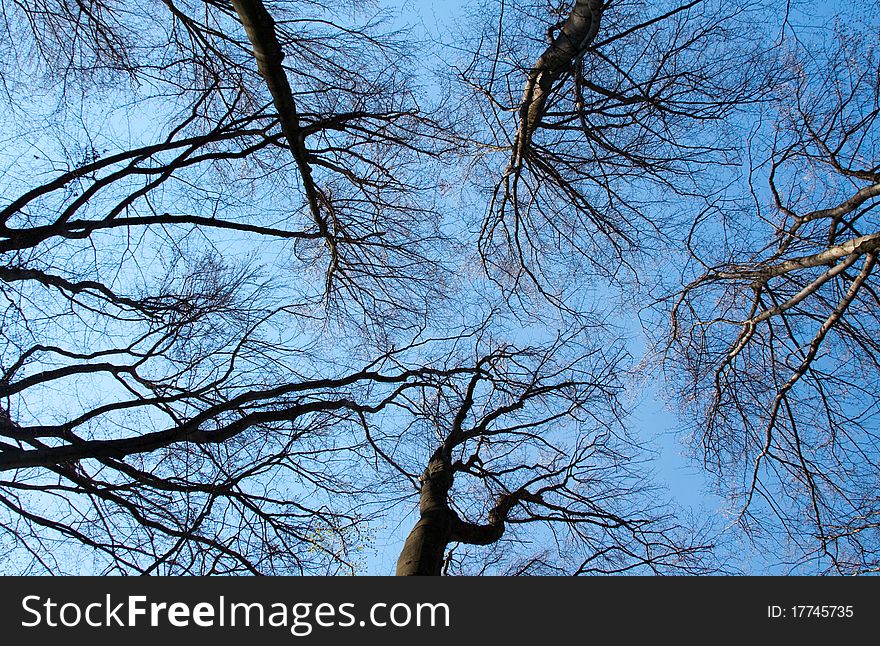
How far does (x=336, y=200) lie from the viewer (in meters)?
6.11

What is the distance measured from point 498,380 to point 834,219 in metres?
3.61

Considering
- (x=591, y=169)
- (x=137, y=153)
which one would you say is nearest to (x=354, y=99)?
(x=137, y=153)

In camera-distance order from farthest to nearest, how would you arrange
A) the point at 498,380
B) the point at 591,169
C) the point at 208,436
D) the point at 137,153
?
the point at 498,380
the point at 591,169
the point at 137,153
the point at 208,436

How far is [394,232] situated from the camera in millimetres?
6133

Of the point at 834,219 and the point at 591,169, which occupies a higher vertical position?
the point at 591,169

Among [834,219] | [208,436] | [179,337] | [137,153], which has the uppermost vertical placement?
[137,153]

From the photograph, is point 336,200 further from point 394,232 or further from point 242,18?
point 242,18

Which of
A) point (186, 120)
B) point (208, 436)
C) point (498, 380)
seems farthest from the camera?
point (498, 380)

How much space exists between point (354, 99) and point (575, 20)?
6.93 ft

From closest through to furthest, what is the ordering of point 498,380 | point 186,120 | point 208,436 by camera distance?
point 208,436 < point 186,120 < point 498,380

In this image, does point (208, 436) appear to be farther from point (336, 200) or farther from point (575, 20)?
point (575, 20)

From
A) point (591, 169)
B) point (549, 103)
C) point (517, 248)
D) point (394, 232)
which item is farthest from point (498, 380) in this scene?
point (549, 103)

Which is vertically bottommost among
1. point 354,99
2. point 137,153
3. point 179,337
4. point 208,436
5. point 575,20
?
point 208,436

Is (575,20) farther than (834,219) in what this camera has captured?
No
